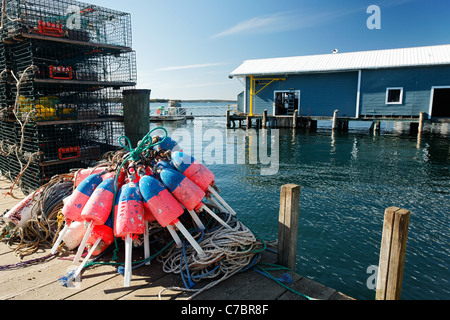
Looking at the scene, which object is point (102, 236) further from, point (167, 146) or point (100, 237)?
point (167, 146)

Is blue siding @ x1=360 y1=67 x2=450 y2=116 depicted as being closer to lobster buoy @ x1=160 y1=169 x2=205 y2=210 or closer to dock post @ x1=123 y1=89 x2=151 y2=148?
dock post @ x1=123 y1=89 x2=151 y2=148

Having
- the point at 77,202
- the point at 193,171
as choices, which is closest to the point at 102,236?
the point at 77,202

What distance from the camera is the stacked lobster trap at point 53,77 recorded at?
6511 mm

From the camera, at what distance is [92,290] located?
11.6 ft

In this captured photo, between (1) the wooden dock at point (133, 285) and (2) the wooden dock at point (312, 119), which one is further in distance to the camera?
(2) the wooden dock at point (312, 119)

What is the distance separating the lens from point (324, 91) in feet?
92.0

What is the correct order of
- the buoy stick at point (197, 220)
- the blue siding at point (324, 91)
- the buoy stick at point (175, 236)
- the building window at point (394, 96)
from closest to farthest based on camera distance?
the buoy stick at point (175, 236), the buoy stick at point (197, 220), the building window at point (394, 96), the blue siding at point (324, 91)

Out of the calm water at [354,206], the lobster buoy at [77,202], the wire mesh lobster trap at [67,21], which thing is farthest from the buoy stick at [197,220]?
the wire mesh lobster trap at [67,21]

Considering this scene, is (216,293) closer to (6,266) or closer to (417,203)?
(6,266)

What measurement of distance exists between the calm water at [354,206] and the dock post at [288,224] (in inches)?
74.4

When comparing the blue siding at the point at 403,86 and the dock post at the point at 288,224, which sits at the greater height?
the blue siding at the point at 403,86

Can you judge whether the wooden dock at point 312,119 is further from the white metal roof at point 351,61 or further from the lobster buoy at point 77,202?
the lobster buoy at point 77,202

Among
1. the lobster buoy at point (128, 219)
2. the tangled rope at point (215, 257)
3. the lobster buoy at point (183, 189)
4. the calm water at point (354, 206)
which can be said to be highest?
the lobster buoy at point (183, 189)
